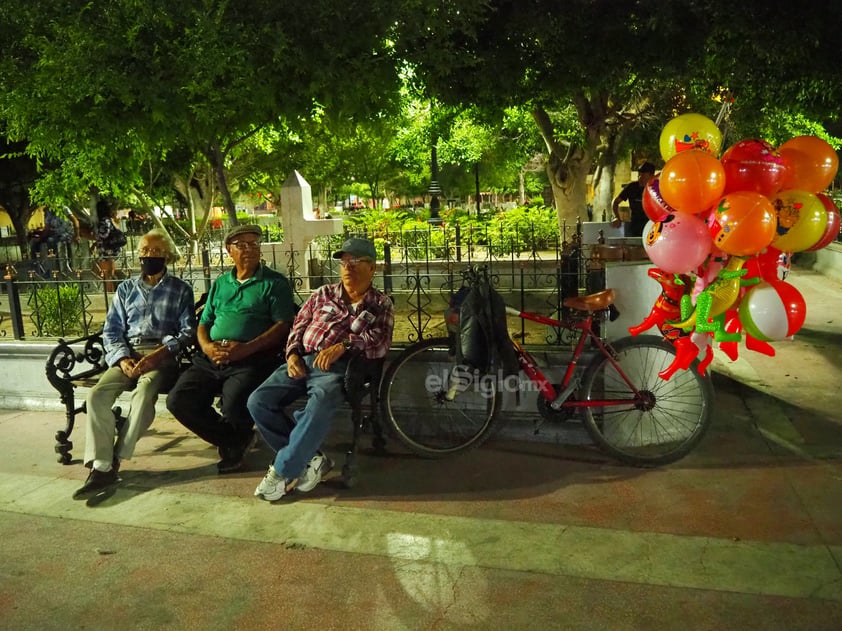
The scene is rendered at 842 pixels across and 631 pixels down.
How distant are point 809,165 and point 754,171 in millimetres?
399

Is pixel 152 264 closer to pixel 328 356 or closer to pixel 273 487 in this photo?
pixel 328 356

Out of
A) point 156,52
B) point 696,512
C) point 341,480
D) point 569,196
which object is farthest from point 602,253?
point 569,196

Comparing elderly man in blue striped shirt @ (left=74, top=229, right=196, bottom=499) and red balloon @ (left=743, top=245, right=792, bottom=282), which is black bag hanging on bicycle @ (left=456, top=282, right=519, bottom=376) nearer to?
red balloon @ (left=743, top=245, right=792, bottom=282)

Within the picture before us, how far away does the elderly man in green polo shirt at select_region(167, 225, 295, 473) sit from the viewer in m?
4.79

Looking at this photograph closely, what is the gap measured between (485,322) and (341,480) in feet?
4.39

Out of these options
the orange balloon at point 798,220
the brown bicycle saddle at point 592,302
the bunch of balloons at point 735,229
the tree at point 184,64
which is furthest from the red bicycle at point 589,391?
the tree at point 184,64

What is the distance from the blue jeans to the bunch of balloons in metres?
2.04

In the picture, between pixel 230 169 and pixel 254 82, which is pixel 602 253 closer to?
pixel 254 82

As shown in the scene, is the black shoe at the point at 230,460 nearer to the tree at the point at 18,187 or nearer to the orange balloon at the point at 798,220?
the orange balloon at the point at 798,220

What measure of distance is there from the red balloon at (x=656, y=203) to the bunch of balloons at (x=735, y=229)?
0.05 feet

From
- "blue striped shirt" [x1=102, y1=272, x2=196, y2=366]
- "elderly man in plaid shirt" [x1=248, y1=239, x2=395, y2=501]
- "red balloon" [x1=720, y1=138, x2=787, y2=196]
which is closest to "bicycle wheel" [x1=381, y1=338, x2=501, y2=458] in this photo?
"elderly man in plaid shirt" [x1=248, y1=239, x2=395, y2=501]

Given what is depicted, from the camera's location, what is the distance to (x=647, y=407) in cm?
468

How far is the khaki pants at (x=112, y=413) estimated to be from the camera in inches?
186

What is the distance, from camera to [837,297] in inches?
415
